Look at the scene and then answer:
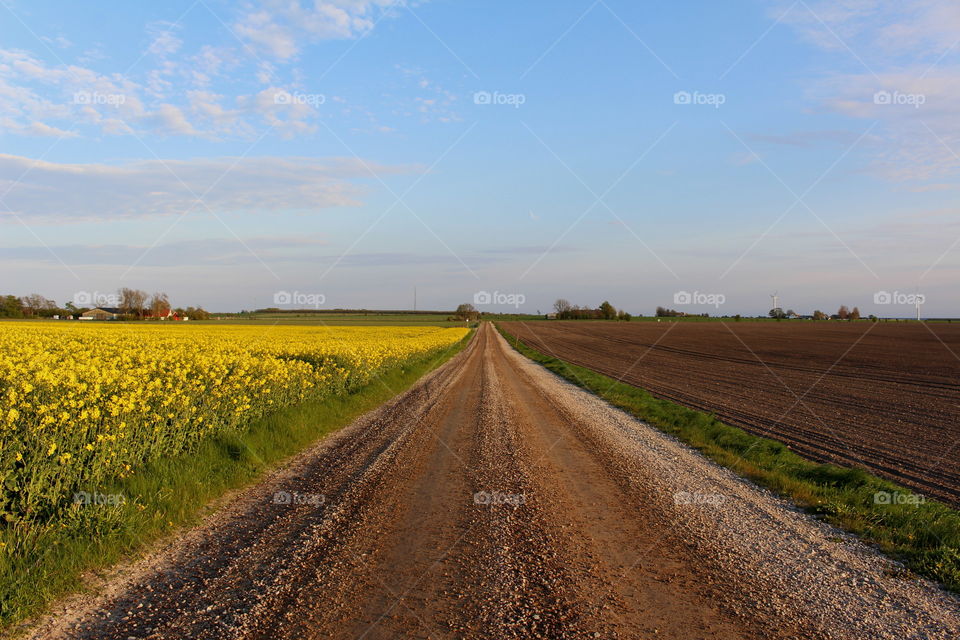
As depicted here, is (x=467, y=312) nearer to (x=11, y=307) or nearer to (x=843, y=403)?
(x=11, y=307)

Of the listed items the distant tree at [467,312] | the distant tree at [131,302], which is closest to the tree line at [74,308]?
the distant tree at [131,302]

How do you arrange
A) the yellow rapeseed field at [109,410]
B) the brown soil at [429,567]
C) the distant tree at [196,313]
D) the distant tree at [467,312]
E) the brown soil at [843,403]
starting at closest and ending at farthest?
the brown soil at [429,567] < the yellow rapeseed field at [109,410] < the brown soil at [843,403] < the distant tree at [196,313] < the distant tree at [467,312]

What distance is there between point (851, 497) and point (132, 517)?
362 inches

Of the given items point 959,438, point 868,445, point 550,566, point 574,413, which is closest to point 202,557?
point 550,566

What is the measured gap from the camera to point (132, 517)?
5.94 m

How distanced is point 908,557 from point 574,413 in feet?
31.9

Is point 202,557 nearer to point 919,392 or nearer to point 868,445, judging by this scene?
point 868,445

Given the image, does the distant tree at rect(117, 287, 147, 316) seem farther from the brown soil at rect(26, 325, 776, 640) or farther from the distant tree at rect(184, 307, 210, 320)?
the brown soil at rect(26, 325, 776, 640)

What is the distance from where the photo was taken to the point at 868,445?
41.0 ft

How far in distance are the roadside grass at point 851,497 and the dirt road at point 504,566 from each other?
43cm

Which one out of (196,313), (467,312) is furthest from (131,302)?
(467,312)

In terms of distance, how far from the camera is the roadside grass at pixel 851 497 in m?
6.06

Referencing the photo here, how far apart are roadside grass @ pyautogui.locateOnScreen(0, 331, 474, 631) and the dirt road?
0.29 m

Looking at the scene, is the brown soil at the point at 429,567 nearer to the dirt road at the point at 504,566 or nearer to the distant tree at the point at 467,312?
the dirt road at the point at 504,566
